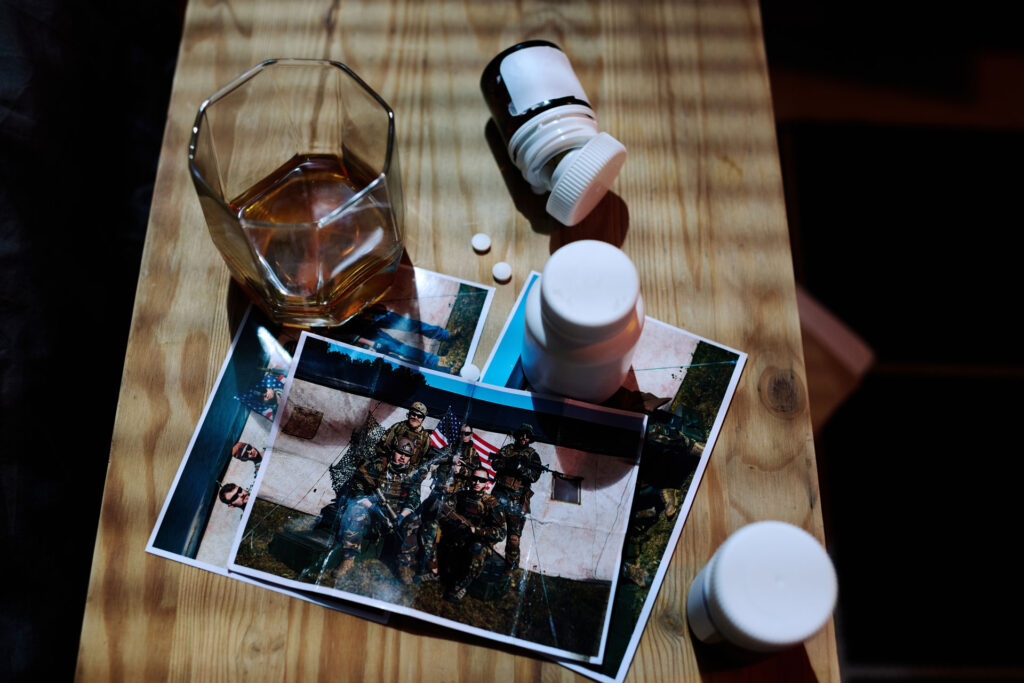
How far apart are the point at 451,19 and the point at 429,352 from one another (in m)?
0.38

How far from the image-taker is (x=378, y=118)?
0.62 meters

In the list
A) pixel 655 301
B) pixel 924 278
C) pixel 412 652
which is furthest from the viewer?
pixel 924 278

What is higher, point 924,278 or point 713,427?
point 924,278

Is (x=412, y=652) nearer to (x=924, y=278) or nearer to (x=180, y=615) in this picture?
(x=180, y=615)

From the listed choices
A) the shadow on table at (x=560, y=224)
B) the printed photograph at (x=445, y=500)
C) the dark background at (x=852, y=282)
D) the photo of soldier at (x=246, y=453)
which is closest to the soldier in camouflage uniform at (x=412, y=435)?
the printed photograph at (x=445, y=500)

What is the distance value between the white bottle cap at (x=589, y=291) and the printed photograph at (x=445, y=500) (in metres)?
0.15

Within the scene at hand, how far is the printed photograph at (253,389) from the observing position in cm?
61

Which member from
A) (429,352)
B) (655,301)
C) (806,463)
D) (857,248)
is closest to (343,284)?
(429,352)

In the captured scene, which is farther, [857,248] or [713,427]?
[857,248]

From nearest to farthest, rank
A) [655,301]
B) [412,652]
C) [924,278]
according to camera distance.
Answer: [412,652]
[655,301]
[924,278]

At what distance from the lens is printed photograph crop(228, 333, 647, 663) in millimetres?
591

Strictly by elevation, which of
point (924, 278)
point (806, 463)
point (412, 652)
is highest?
point (924, 278)

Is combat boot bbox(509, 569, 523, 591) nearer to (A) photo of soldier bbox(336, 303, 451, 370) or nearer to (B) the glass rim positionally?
(A) photo of soldier bbox(336, 303, 451, 370)

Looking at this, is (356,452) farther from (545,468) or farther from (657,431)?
(657,431)
